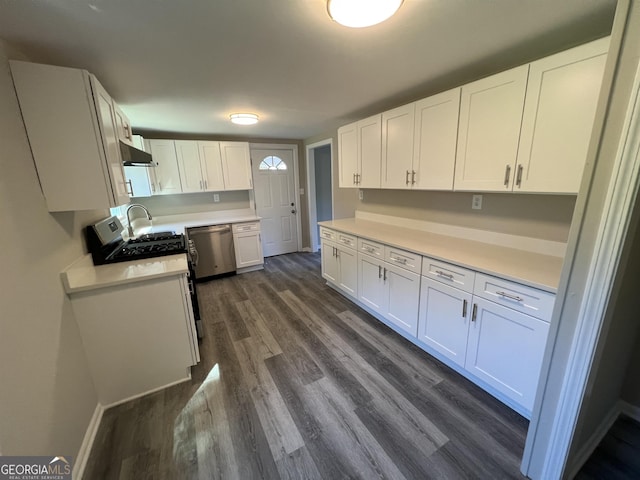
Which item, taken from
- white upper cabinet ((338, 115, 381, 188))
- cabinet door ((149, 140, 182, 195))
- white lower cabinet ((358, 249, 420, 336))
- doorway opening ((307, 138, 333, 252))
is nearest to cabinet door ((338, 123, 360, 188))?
white upper cabinet ((338, 115, 381, 188))

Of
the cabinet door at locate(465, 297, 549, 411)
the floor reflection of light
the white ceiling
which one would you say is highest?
the white ceiling

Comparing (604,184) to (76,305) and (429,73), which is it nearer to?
(429,73)

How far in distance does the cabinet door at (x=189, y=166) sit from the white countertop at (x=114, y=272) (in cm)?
215

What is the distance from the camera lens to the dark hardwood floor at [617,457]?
1.29 meters

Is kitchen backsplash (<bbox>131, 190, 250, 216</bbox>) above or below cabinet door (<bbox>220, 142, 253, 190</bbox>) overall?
below

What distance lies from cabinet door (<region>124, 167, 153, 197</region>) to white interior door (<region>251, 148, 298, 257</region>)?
166 centimetres

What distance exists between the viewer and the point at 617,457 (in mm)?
1363

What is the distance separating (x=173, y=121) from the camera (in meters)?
3.14

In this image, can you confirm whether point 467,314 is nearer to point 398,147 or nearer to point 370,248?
point 370,248

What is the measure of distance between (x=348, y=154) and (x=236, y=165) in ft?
6.62

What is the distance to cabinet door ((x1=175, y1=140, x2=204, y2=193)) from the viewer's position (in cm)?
377

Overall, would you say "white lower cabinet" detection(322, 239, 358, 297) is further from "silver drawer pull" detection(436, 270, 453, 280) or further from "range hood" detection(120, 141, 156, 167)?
"range hood" detection(120, 141, 156, 167)

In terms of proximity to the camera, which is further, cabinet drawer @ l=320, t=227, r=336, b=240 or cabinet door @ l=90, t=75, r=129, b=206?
cabinet drawer @ l=320, t=227, r=336, b=240

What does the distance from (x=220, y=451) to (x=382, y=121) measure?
2.96 meters
